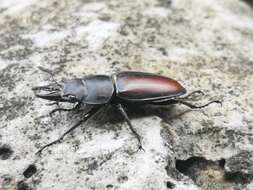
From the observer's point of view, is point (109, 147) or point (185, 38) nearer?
point (109, 147)

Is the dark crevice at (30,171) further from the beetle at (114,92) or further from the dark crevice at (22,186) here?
the beetle at (114,92)

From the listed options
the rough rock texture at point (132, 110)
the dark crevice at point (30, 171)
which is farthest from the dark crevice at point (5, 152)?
the dark crevice at point (30, 171)

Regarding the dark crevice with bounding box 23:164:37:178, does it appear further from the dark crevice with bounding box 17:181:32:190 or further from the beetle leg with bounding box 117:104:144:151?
the beetle leg with bounding box 117:104:144:151

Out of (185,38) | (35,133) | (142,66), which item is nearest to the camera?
(35,133)

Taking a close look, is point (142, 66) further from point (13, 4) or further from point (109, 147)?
point (13, 4)

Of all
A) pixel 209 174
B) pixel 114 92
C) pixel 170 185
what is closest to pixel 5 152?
pixel 114 92

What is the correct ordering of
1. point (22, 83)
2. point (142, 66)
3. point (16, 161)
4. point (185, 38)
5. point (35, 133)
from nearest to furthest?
point (16, 161)
point (35, 133)
point (22, 83)
point (142, 66)
point (185, 38)

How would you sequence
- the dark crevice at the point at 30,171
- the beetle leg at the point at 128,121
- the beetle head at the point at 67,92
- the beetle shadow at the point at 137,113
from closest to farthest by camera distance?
the dark crevice at the point at 30,171 → the beetle leg at the point at 128,121 → the beetle head at the point at 67,92 → the beetle shadow at the point at 137,113

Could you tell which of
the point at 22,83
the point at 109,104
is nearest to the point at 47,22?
the point at 22,83
